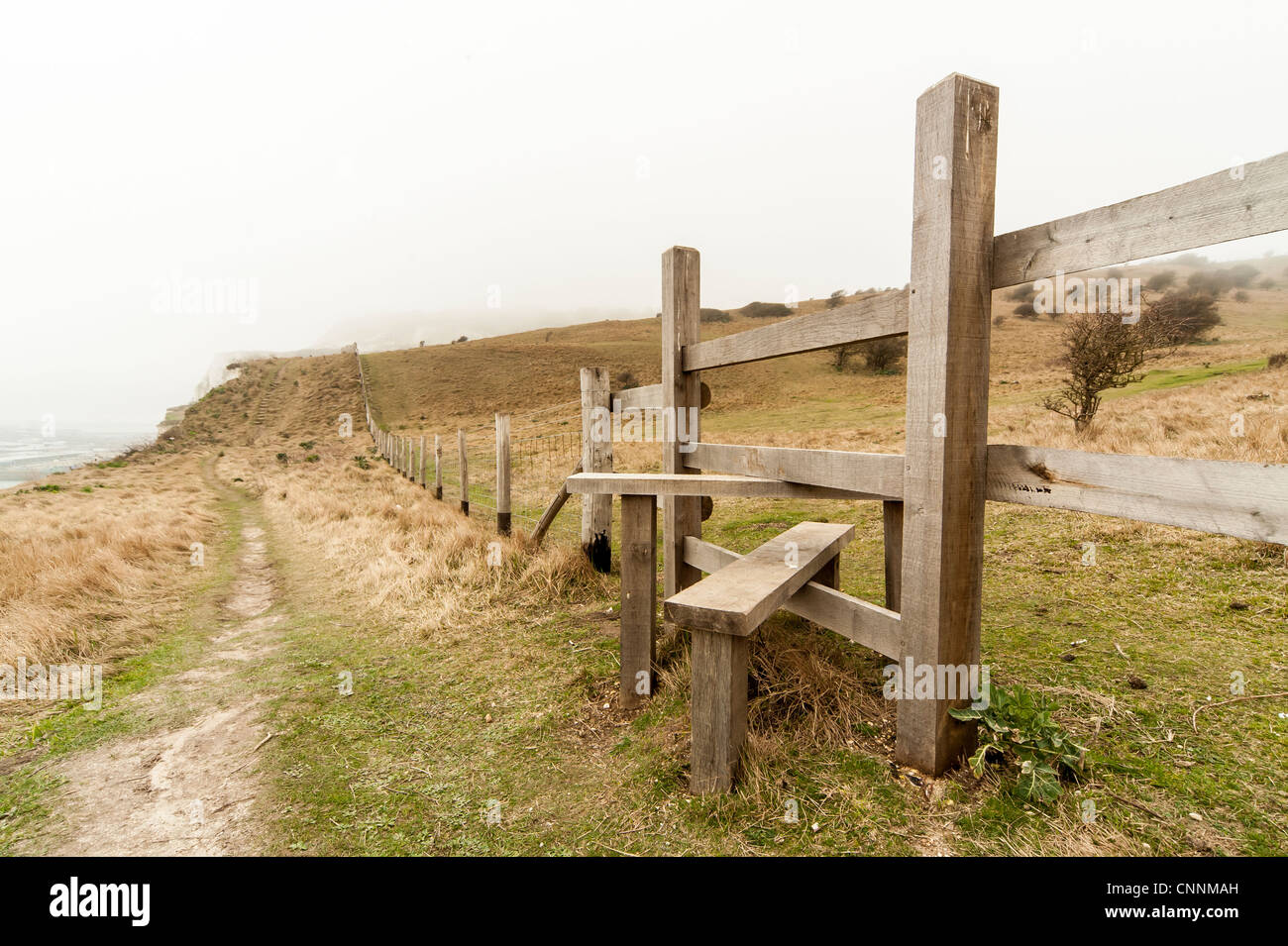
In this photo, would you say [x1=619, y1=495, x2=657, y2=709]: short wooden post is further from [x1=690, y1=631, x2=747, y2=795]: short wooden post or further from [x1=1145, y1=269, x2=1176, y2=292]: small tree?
[x1=1145, y1=269, x2=1176, y2=292]: small tree

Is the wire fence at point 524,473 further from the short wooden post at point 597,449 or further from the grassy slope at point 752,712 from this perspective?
the grassy slope at point 752,712

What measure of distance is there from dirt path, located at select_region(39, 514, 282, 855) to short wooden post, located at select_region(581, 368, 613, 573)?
3036 mm

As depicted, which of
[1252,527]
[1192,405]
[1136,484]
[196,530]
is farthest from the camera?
[1192,405]

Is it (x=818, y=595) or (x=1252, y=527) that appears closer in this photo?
(x=1252, y=527)

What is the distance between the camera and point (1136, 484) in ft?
6.02

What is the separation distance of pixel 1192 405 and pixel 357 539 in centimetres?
1476

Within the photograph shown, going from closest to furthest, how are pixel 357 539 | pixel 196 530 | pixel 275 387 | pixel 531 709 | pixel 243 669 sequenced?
pixel 531 709 → pixel 243 669 → pixel 357 539 → pixel 196 530 → pixel 275 387

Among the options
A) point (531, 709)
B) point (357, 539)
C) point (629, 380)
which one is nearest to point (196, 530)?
point (357, 539)

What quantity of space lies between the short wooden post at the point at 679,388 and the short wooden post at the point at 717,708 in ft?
5.67

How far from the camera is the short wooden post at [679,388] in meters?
4.16

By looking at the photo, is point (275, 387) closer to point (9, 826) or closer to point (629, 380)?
point (629, 380)

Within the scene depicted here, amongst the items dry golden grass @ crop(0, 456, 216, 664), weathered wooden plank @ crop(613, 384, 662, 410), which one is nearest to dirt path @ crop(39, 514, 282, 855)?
dry golden grass @ crop(0, 456, 216, 664)

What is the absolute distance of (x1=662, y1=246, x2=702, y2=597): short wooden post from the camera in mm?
4156

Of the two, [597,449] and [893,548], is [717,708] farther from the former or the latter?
[597,449]
